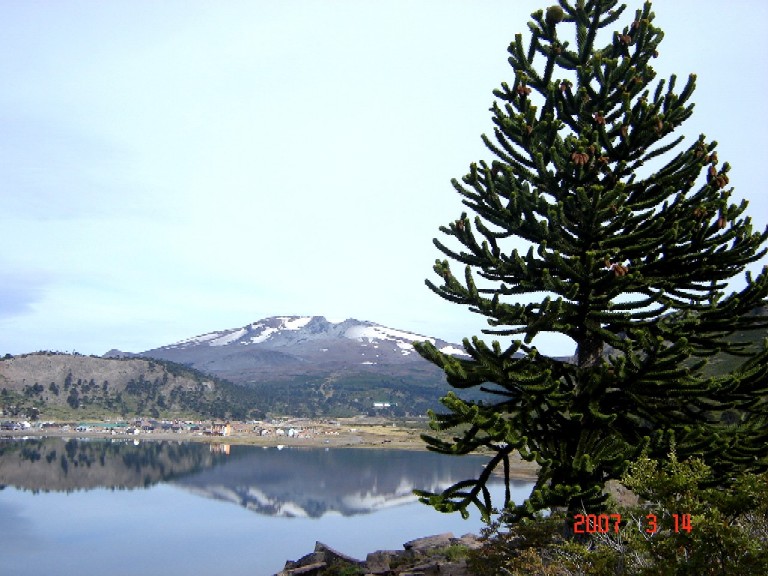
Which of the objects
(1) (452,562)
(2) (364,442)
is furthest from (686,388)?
(2) (364,442)

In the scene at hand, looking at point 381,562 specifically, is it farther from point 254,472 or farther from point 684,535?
point 254,472

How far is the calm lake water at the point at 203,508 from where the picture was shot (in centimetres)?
5278

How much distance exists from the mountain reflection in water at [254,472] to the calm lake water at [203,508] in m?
0.28

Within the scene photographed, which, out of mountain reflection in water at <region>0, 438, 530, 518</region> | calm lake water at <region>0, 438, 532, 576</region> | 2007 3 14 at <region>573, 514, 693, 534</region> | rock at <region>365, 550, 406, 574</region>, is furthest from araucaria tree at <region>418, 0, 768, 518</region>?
mountain reflection in water at <region>0, 438, 530, 518</region>

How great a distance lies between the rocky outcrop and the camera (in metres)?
19.0

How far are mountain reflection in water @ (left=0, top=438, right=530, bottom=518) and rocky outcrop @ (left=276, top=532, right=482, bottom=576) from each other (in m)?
56.8

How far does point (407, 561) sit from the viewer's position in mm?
22891

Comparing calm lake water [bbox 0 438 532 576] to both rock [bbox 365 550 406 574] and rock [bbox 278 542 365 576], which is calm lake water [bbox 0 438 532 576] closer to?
rock [bbox 278 542 365 576]

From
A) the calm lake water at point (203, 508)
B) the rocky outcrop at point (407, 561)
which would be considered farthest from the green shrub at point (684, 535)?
the calm lake water at point (203, 508)

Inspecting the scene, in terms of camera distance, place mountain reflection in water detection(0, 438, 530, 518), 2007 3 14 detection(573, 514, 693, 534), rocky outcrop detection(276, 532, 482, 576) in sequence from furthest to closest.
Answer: mountain reflection in water detection(0, 438, 530, 518) → rocky outcrop detection(276, 532, 482, 576) → 2007 3 14 detection(573, 514, 693, 534)

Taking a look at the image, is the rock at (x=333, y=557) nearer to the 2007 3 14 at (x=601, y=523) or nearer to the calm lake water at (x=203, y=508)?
the 2007 3 14 at (x=601, y=523)

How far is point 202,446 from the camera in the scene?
18512cm

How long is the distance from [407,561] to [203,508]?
221 ft

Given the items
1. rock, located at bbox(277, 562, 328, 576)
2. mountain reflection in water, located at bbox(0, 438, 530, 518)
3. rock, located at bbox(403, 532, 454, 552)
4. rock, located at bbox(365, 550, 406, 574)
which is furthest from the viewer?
mountain reflection in water, located at bbox(0, 438, 530, 518)
